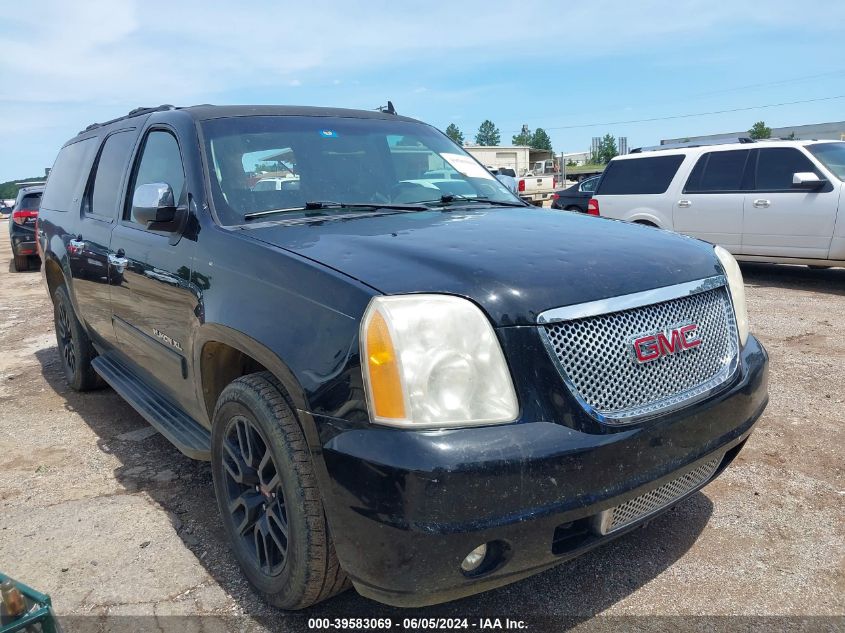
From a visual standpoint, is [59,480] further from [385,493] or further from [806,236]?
[806,236]

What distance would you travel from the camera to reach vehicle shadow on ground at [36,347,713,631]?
246 centimetres

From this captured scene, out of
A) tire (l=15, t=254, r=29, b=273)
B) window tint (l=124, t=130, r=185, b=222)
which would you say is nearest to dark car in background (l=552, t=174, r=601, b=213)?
window tint (l=124, t=130, r=185, b=222)

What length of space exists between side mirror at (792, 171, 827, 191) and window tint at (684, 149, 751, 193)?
0.85m

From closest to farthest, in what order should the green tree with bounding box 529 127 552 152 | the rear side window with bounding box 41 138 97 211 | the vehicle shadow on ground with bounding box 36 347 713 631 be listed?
the vehicle shadow on ground with bounding box 36 347 713 631, the rear side window with bounding box 41 138 97 211, the green tree with bounding box 529 127 552 152

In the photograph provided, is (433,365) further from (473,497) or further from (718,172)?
(718,172)

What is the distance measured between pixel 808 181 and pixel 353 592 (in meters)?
7.65

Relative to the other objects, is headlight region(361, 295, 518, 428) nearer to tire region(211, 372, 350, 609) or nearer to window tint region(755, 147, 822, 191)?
tire region(211, 372, 350, 609)

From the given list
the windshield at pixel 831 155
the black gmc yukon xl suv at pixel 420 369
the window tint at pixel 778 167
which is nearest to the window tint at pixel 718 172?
the window tint at pixel 778 167

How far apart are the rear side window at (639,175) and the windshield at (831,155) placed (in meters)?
1.64

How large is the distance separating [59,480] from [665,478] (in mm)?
3137

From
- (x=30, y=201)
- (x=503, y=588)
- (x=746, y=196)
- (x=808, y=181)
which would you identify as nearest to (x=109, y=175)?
(x=503, y=588)

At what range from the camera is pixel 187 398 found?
314 cm

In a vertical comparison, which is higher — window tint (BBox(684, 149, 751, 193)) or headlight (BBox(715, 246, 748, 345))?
window tint (BBox(684, 149, 751, 193))

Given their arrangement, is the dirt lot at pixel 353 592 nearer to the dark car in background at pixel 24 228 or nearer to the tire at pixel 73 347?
the tire at pixel 73 347
